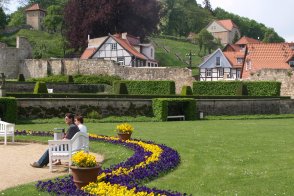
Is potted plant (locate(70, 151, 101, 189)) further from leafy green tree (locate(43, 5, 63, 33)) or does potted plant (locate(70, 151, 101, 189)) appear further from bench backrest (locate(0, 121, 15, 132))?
leafy green tree (locate(43, 5, 63, 33))

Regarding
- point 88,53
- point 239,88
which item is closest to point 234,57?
point 88,53

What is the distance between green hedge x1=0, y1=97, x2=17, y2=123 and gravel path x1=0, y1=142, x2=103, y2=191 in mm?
9209

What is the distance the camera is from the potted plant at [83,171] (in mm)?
8500

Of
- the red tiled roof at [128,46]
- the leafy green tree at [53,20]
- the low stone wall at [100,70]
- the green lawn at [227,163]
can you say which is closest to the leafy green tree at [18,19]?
the leafy green tree at [53,20]

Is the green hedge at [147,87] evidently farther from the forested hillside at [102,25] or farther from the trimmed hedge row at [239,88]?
the forested hillside at [102,25]

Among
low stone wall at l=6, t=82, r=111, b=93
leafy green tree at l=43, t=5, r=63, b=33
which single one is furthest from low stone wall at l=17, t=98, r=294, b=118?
leafy green tree at l=43, t=5, r=63, b=33

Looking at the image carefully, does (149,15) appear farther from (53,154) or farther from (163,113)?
(53,154)

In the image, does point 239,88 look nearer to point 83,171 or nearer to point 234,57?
point 234,57

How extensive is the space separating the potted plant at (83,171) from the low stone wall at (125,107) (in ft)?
60.5

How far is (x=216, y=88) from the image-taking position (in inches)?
1652

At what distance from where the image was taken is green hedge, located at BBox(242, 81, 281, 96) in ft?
132

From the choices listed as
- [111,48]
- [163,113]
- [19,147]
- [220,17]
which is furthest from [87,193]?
[220,17]

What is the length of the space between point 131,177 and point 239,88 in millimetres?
31938

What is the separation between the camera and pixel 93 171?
8570 millimetres
